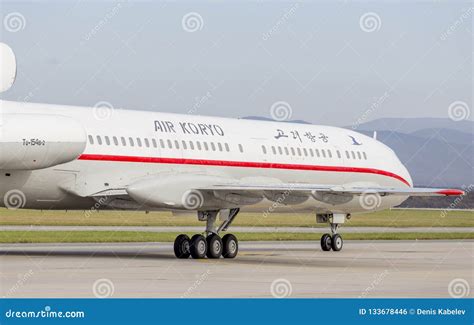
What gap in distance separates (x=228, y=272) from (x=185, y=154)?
7.06 m

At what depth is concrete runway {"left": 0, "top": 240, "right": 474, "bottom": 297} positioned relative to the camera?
21.8m

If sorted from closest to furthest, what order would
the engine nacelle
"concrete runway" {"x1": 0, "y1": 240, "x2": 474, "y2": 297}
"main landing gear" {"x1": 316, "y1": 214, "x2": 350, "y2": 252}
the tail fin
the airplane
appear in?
1. "concrete runway" {"x1": 0, "y1": 240, "x2": 474, "y2": 297}
2. the engine nacelle
3. the tail fin
4. the airplane
5. "main landing gear" {"x1": 316, "y1": 214, "x2": 350, "y2": 252}

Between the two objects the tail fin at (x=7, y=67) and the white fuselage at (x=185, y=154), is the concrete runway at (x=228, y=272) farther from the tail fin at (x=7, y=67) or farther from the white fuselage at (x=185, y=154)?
the tail fin at (x=7, y=67)

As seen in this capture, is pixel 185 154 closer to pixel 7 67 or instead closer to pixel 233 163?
pixel 233 163

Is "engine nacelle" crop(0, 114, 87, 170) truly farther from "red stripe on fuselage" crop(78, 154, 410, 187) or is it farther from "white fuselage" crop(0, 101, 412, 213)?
"red stripe on fuselage" crop(78, 154, 410, 187)

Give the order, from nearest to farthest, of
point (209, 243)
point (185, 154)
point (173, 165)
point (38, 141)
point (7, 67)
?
point (7, 67), point (38, 141), point (173, 165), point (209, 243), point (185, 154)

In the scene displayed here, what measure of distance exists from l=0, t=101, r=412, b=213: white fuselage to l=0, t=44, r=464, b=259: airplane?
0.12ft

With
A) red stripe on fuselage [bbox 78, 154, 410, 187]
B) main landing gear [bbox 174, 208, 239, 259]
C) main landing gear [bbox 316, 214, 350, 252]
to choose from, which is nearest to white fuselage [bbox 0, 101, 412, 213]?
red stripe on fuselage [bbox 78, 154, 410, 187]

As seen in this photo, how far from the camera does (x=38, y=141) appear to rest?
27.2 meters

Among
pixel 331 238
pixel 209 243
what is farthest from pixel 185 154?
pixel 331 238

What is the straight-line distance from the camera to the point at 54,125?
91.3 feet

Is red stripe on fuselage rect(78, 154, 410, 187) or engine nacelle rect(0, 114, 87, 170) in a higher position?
red stripe on fuselage rect(78, 154, 410, 187)

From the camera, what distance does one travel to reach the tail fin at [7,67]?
2706cm
